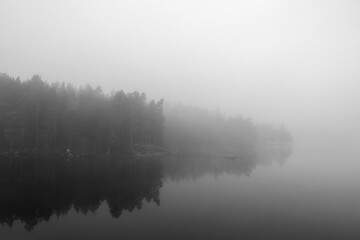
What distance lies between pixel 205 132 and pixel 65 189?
11973cm

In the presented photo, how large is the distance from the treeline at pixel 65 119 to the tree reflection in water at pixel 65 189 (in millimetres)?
15846

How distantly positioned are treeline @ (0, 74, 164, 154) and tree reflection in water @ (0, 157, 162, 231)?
1585cm

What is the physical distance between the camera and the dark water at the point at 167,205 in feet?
88.8

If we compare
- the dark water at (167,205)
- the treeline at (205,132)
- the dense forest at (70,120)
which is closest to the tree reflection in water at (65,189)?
the dark water at (167,205)

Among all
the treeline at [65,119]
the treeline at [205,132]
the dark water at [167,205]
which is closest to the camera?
the dark water at [167,205]

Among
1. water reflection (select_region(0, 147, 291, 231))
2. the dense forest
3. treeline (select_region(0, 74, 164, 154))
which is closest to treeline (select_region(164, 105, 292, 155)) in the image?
the dense forest

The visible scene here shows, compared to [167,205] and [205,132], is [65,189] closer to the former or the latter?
[167,205]

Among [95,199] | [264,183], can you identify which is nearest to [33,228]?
[95,199]

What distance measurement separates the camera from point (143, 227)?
28.1 metres

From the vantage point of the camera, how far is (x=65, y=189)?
40719 mm

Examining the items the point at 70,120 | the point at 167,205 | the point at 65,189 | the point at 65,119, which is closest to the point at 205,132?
the point at 70,120

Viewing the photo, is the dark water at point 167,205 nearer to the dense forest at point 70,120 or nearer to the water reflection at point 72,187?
the water reflection at point 72,187

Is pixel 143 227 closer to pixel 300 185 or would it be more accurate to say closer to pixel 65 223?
pixel 65 223

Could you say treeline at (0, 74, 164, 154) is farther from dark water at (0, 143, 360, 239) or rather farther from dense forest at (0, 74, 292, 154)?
dark water at (0, 143, 360, 239)
